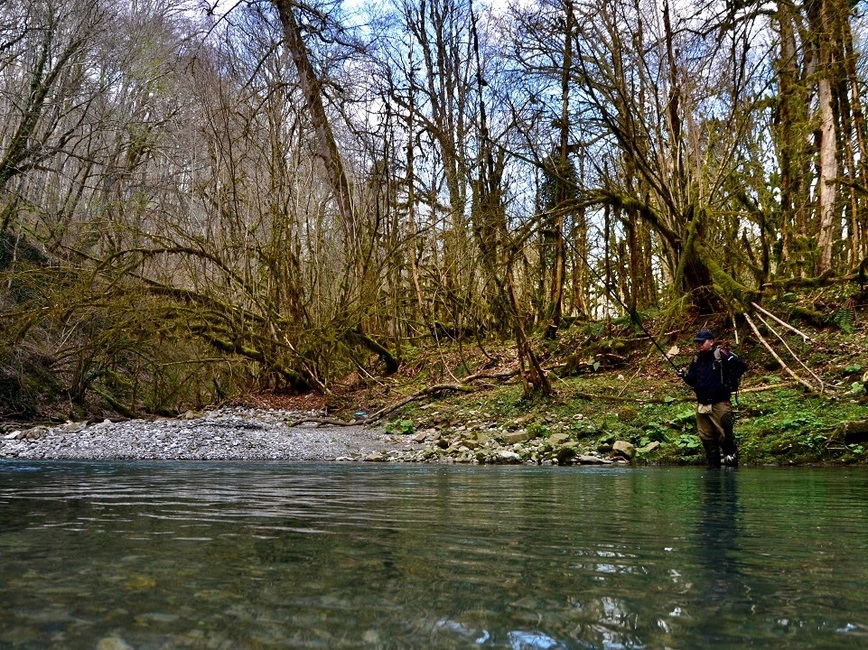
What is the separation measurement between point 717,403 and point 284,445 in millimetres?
6027

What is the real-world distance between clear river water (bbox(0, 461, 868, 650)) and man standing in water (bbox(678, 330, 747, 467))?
401 centimetres

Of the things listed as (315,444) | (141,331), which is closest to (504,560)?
(315,444)

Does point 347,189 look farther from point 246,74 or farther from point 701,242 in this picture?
point 701,242

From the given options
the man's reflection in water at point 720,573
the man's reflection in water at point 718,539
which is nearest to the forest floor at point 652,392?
the man's reflection in water at point 718,539

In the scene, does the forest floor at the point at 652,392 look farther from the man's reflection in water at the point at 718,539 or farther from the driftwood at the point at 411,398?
the man's reflection in water at the point at 718,539

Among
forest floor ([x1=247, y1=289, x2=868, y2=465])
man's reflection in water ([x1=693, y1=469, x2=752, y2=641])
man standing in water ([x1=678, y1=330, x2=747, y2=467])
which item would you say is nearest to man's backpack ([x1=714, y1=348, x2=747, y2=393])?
man standing in water ([x1=678, y1=330, x2=747, y2=467])

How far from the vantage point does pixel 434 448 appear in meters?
10.3

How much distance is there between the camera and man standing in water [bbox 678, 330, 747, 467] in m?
8.52

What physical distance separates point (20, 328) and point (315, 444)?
22.0 ft

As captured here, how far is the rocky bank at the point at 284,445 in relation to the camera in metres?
9.45

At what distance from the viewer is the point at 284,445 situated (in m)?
10.6

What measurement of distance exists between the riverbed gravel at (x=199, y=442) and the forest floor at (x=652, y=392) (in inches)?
53.9

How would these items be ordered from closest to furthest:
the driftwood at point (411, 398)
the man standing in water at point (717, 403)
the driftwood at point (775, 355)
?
the man standing in water at point (717, 403) < the driftwood at point (775, 355) < the driftwood at point (411, 398)

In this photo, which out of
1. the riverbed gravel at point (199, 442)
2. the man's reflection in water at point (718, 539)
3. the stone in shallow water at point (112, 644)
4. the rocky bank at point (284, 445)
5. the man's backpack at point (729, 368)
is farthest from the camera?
the riverbed gravel at point (199, 442)
